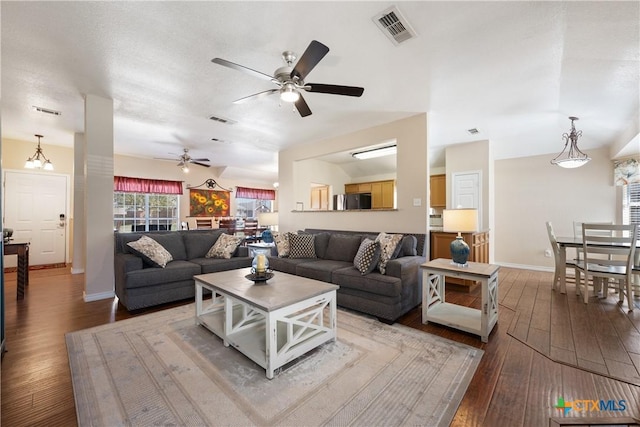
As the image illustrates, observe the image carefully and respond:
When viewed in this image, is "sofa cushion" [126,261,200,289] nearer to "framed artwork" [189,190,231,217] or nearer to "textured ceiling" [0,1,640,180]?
"textured ceiling" [0,1,640,180]

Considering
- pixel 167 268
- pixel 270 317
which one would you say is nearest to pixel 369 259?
pixel 270 317

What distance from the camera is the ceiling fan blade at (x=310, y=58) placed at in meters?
1.90

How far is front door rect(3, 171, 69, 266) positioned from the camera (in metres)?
Result: 5.34

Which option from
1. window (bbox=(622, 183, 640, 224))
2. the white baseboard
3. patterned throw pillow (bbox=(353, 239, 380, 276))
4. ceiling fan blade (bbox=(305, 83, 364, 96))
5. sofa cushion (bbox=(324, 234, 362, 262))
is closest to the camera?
ceiling fan blade (bbox=(305, 83, 364, 96))

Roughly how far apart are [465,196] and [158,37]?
546 centimetres

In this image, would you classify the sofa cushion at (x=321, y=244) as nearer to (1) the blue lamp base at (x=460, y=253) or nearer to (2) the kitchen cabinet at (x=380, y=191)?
(1) the blue lamp base at (x=460, y=253)

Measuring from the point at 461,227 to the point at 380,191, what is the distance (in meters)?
4.53

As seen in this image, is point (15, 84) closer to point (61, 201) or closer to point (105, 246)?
point (105, 246)

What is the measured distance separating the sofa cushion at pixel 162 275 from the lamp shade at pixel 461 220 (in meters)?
3.18

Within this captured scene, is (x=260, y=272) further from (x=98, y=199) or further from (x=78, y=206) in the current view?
(x=78, y=206)

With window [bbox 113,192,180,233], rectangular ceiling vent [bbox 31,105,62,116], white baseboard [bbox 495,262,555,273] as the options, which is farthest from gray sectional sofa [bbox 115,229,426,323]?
white baseboard [bbox 495,262,555,273]

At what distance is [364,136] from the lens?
4.62m

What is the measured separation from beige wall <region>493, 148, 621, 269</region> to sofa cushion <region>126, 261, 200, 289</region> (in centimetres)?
630

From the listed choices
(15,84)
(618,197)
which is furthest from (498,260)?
(15,84)
